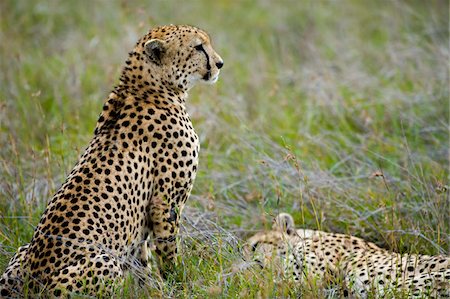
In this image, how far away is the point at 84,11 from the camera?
8656 mm

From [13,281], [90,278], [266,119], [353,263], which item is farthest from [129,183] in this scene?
[266,119]

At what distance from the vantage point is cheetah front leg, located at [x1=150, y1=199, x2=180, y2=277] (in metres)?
3.87

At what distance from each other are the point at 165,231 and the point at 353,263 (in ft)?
3.56

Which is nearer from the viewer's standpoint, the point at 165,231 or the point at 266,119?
the point at 165,231

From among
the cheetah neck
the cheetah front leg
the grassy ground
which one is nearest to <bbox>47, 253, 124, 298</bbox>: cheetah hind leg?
the grassy ground

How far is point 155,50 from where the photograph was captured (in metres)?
4.05

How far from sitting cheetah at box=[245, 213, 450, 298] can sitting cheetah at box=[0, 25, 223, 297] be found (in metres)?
0.51

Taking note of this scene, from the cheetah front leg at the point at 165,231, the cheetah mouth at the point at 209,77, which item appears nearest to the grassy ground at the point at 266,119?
the cheetah front leg at the point at 165,231

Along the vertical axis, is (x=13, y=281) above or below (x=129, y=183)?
below

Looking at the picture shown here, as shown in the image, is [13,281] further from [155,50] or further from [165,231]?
[155,50]

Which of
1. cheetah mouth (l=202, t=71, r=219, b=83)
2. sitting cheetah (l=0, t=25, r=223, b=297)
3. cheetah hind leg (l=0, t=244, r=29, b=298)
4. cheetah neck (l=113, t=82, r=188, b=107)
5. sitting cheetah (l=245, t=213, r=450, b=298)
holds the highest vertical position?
cheetah mouth (l=202, t=71, r=219, b=83)

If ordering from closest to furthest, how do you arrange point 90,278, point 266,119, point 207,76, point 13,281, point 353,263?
point 90,278 → point 13,281 → point 207,76 → point 353,263 → point 266,119

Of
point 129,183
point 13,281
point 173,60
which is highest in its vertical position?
point 173,60

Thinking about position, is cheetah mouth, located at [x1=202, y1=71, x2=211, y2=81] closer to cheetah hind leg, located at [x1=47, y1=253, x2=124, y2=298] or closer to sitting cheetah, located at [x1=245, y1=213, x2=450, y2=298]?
sitting cheetah, located at [x1=245, y1=213, x2=450, y2=298]
